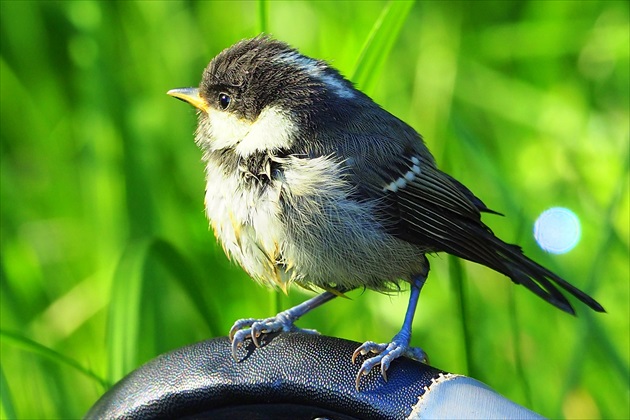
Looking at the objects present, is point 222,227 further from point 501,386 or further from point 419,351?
point 501,386

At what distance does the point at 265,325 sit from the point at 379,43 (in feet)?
2.41

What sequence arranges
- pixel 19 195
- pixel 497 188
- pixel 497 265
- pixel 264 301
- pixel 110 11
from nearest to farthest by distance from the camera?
1. pixel 497 265
2. pixel 497 188
3. pixel 264 301
4. pixel 19 195
5. pixel 110 11

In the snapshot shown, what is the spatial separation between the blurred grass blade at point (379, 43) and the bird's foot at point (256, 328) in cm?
59

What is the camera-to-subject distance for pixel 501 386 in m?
2.61

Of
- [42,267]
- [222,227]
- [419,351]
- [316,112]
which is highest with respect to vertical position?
[316,112]

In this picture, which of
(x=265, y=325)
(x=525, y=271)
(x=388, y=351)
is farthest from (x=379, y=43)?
(x=388, y=351)

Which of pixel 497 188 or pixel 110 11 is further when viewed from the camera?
pixel 110 11

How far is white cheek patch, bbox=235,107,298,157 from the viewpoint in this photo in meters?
1.92

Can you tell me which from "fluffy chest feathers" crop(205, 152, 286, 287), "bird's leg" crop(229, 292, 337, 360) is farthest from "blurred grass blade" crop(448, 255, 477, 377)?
"fluffy chest feathers" crop(205, 152, 286, 287)

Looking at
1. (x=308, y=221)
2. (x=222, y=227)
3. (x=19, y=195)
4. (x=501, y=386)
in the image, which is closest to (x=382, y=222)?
(x=308, y=221)

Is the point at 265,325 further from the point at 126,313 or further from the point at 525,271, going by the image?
the point at 525,271

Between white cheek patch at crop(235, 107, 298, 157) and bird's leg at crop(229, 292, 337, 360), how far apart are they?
0.34 m

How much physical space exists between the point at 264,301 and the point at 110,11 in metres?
1.37

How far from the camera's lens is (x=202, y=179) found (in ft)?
11.0
